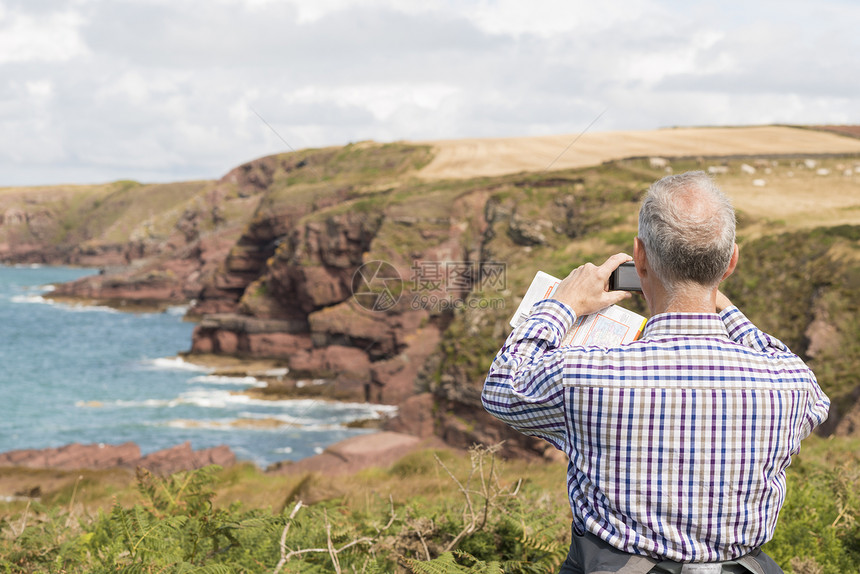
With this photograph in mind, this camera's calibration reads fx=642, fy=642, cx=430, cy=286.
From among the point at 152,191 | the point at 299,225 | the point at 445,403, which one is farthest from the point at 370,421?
the point at 152,191

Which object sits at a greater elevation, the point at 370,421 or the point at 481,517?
the point at 481,517

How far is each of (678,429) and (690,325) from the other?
1.09 feet

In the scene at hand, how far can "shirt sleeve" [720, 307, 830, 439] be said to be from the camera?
2125 millimetres

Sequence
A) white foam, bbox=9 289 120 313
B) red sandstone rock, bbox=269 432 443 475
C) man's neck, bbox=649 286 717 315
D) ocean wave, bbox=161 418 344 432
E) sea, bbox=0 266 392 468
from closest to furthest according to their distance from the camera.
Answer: man's neck, bbox=649 286 717 315 < red sandstone rock, bbox=269 432 443 475 < sea, bbox=0 266 392 468 < ocean wave, bbox=161 418 344 432 < white foam, bbox=9 289 120 313

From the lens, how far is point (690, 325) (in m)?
2.06

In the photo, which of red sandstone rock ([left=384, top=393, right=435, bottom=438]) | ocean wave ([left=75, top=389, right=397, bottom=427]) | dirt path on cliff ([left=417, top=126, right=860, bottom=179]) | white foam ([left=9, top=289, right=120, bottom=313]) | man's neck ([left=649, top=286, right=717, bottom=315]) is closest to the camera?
man's neck ([left=649, top=286, right=717, bottom=315])

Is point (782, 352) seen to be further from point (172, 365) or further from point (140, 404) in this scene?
point (172, 365)

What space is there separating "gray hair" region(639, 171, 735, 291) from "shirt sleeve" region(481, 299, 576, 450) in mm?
386

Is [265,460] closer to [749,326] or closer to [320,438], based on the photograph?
[320,438]

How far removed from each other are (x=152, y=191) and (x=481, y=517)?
491ft

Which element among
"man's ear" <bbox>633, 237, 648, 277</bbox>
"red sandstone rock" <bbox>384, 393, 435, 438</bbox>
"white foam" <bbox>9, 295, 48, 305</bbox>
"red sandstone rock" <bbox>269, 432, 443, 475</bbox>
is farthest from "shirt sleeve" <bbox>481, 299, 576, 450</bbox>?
"white foam" <bbox>9, 295, 48, 305</bbox>

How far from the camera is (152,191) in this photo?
457 ft

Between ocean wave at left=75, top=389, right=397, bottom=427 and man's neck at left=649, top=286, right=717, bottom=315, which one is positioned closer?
man's neck at left=649, top=286, right=717, bottom=315

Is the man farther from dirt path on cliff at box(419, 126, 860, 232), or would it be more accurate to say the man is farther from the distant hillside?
dirt path on cliff at box(419, 126, 860, 232)
